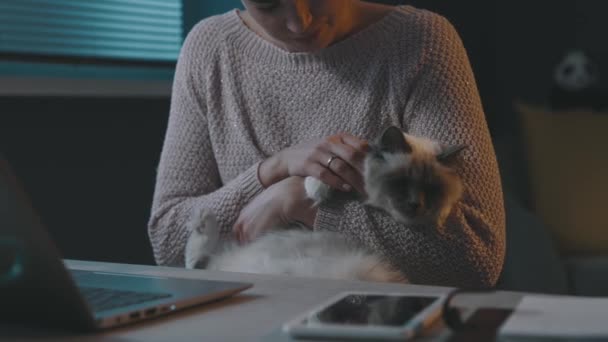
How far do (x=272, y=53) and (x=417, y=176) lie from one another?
1.63ft

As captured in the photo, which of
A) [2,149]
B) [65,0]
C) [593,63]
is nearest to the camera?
[2,149]

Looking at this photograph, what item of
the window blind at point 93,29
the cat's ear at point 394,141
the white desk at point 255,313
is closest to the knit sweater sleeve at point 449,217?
the cat's ear at point 394,141

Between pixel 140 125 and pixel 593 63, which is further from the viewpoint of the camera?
pixel 593 63

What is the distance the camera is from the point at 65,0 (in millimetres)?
2301

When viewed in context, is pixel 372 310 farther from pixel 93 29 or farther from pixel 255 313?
pixel 93 29

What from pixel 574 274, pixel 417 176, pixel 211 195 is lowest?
pixel 574 274

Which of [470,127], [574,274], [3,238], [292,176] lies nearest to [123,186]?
[292,176]

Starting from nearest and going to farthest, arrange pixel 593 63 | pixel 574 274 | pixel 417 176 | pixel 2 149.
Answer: pixel 417 176 → pixel 2 149 → pixel 574 274 → pixel 593 63

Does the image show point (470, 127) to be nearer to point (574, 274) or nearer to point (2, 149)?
point (2, 149)

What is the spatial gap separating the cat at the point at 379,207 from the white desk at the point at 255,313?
19cm

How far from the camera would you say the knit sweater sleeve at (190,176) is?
1.46 meters

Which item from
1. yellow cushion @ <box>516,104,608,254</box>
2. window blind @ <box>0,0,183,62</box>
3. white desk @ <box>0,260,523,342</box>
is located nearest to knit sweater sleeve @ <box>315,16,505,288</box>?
white desk @ <box>0,260,523,342</box>

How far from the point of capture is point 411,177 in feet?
4.02

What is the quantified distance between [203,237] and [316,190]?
0.24 meters
